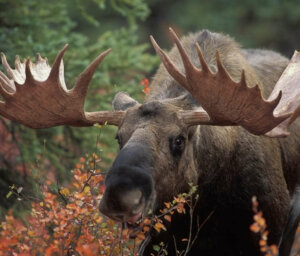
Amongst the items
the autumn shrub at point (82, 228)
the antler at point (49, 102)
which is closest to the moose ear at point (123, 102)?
the antler at point (49, 102)

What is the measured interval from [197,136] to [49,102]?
Answer: 1126 mm

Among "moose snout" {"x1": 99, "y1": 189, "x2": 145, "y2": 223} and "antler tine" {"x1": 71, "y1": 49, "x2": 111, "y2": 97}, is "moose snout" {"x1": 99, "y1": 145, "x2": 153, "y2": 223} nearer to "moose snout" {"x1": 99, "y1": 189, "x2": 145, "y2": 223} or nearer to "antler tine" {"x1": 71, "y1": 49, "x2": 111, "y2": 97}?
"moose snout" {"x1": 99, "y1": 189, "x2": 145, "y2": 223}

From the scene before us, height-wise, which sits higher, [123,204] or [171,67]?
[171,67]

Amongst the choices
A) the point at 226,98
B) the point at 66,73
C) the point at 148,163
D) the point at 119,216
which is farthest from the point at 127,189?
the point at 66,73

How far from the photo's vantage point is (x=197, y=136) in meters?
5.95

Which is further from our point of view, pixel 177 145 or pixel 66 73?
pixel 66 73

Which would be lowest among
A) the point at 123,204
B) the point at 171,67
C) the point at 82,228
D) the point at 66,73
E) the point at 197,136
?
the point at 66,73

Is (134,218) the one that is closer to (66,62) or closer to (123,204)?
(123,204)

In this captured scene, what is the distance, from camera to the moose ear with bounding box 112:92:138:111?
6.20 m

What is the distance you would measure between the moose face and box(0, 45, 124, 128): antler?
14.8 inches

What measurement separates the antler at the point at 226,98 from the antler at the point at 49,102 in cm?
68

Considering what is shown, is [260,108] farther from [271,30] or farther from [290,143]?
[271,30]

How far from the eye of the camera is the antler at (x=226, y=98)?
17.6ft

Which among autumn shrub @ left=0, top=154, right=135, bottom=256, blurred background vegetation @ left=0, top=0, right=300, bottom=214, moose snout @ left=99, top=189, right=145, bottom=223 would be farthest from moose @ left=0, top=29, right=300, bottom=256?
blurred background vegetation @ left=0, top=0, right=300, bottom=214
